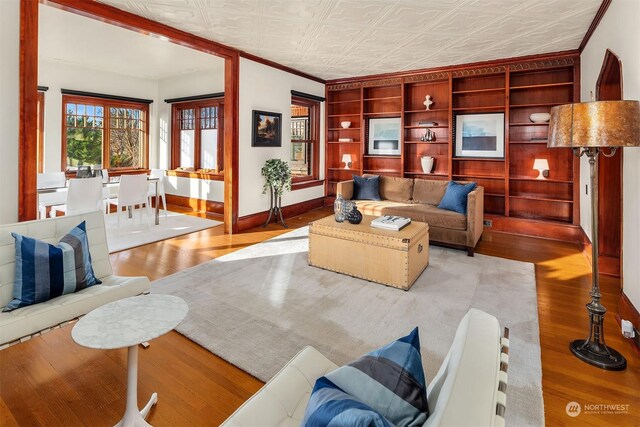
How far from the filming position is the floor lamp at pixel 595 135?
2061 mm

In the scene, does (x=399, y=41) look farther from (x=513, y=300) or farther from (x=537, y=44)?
(x=513, y=300)

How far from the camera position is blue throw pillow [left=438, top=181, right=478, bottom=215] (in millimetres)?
4602

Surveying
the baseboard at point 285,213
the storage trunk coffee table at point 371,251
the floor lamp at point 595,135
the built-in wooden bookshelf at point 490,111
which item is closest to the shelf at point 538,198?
the built-in wooden bookshelf at point 490,111

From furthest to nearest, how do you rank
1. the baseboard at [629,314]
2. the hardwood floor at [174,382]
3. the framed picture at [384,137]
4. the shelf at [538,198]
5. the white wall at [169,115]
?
1. the white wall at [169,115]
2. the framed picture at [384,137]
3. the shelf at [538,198]
4. the baseboard at [629,314]
5. the hardwood floor at [174,382]

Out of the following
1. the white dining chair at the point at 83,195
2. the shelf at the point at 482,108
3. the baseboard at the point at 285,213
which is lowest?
the baseboard at the point at 285,213

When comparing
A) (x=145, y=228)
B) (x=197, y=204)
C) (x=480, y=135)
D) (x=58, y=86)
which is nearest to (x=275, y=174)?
(x=145, y=228)

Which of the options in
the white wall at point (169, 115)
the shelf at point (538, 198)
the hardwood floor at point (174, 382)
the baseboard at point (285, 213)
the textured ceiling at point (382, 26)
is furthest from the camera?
the white wall at point (169, 115)

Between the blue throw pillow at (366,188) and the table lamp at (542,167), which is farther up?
the table lamp at (542,167)

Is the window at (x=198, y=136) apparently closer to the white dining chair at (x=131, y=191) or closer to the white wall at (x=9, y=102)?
the white dining chair at (x=131, y=191)

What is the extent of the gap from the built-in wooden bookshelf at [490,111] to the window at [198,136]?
255cm

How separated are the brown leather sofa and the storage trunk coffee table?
82 cm

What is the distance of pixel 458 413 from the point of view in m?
0.69

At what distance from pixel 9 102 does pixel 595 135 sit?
4302mm

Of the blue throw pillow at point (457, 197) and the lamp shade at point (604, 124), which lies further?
the blue throw pillow at point (457, 197)
